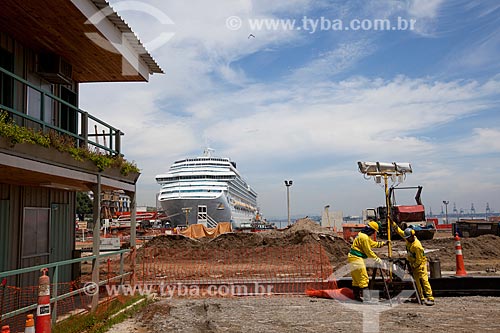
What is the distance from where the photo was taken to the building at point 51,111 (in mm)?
8812

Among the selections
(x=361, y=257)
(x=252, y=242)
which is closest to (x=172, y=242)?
(x=252, y=242)

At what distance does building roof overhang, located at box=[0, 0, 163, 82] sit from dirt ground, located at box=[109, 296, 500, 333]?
5943mm

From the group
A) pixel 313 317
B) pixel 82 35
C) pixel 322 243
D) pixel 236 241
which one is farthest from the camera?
pixel 236 241

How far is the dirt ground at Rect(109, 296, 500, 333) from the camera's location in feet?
27.5

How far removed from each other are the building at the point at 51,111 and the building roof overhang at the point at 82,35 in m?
0.02

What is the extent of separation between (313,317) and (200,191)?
5132 centimetres

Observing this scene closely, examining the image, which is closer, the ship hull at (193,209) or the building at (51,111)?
the building at (51,111)

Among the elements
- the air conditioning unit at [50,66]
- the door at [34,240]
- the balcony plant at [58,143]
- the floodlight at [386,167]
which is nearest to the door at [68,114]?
the air conditioning unit at [50,66]

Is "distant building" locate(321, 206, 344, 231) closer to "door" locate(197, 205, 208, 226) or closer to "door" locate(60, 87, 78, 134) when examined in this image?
"door" locate(197, 205, 208, 226)

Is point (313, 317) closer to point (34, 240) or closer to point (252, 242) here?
point (34, 240)

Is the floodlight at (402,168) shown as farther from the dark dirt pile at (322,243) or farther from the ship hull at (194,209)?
the ship hull at (194,209)

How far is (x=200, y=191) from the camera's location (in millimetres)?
60062

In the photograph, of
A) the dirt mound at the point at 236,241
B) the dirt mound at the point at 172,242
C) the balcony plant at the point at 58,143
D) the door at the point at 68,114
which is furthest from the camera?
the dirt mound at the point at 236,241

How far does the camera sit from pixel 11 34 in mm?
10117
